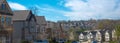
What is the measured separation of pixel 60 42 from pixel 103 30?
189 feet

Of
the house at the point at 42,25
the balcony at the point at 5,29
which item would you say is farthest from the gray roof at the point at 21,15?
the balcony at the point at 5,29

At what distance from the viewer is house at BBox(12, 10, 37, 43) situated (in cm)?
7181

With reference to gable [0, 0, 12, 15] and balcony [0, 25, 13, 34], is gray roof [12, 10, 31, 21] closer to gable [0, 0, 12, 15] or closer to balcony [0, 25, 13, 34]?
gable [0, 0, 12, 15]

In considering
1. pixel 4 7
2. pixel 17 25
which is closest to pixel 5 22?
pixel 4 7

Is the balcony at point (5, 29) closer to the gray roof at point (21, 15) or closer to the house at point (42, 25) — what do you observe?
the gray roof at point (21, 15)

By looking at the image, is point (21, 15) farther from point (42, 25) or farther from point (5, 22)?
point (42, 25)

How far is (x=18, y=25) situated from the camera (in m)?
71.8

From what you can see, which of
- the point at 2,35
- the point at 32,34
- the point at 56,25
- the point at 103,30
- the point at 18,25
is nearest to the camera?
the point at 2,35

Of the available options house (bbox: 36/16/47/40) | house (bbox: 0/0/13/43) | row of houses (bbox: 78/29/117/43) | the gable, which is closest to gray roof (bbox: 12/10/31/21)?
house (bbox: 36/16/47/40)

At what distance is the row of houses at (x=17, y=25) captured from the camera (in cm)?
5550

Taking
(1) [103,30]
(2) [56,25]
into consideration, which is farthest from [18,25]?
(1) [103,30]

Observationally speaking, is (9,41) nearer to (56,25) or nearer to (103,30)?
(56,25)

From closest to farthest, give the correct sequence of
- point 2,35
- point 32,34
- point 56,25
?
point 2,35, point 32,34, point 56,25

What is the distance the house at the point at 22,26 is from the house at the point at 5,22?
14158mm
